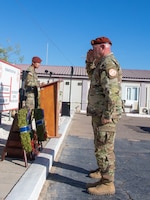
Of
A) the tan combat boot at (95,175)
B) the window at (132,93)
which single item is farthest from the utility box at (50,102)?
the window at (132,93)

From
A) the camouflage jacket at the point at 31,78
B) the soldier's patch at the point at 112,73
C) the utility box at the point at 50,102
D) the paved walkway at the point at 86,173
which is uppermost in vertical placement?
the camouflage jacket at the point at 31,78

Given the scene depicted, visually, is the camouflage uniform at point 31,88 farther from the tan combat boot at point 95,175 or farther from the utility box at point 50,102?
the tan combat boot at point 95,175

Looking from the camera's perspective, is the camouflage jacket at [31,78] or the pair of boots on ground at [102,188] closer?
the pair of boots on ground at [102,188]

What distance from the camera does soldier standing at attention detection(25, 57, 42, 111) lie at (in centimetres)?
621

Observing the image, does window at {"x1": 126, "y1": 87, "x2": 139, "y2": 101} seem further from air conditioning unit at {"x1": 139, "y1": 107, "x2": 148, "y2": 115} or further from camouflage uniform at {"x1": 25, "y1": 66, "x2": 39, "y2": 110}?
camouflage uniform at {"x1": 25, "y1": 66, "x2": 39, "y2": 110}

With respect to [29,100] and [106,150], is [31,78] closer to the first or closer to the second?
[29,100]

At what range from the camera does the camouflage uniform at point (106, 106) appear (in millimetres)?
3799

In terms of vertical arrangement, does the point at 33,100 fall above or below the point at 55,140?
above

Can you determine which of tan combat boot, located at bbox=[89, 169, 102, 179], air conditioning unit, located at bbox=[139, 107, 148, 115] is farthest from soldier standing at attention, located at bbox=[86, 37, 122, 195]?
air conditioning unit, located at bbox=[139, 107, 148, 115]

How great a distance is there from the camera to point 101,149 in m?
4.01

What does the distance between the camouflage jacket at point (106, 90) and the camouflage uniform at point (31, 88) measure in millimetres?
2269

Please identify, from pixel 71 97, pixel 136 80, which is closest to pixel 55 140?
pixel 71 97

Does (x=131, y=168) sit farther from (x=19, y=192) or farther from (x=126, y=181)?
(x=19, y=192)

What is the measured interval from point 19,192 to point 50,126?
133 inches
